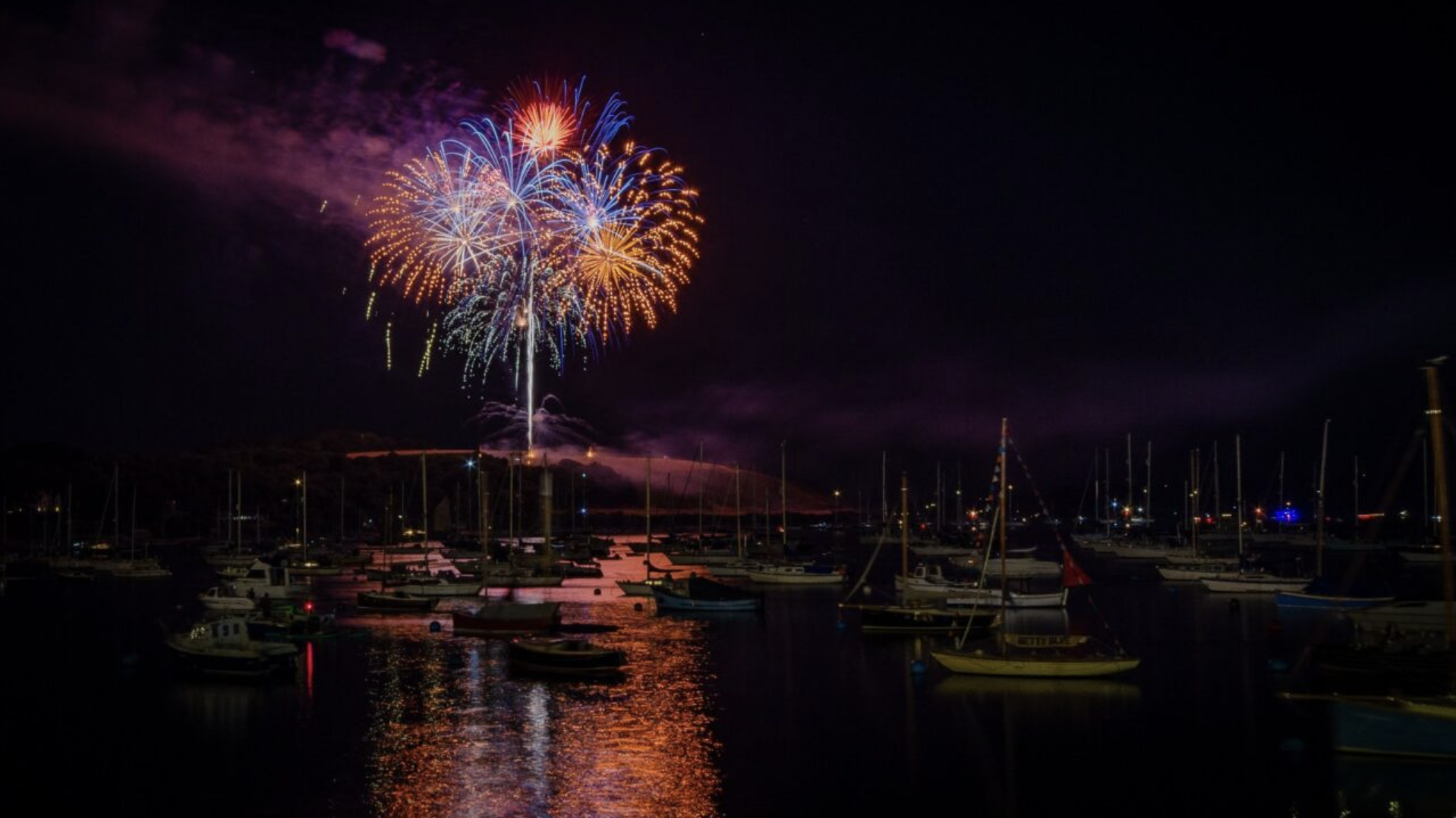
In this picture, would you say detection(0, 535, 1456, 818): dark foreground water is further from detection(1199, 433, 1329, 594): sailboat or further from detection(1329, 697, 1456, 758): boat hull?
detection(1199, 433, 1329, 594): sailboat

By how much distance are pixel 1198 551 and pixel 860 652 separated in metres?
60.5

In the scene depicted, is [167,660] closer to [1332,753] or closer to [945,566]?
[1332,753]

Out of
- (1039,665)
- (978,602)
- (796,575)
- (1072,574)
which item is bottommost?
(796,575)

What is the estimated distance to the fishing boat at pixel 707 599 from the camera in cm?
6041

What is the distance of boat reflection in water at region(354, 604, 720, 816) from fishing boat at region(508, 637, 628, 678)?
19.8 inches

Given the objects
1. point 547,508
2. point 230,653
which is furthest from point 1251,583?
point 230,653

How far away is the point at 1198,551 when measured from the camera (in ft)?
317

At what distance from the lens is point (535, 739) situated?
29547mm

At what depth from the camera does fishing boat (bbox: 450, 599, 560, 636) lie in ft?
161

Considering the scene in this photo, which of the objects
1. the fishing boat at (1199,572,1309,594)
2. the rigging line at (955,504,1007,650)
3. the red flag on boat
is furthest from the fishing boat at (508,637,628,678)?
the fishing boat at (1199,572,1309,594)

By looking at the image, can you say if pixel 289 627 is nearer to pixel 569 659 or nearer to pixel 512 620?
pixel 512 620

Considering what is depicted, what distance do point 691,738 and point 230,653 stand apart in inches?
→ 712

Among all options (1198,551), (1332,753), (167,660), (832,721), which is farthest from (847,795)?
(1198,551)

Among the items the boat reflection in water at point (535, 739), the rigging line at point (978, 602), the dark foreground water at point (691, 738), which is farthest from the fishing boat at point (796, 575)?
the boat reflection in water at point (535, 739)
